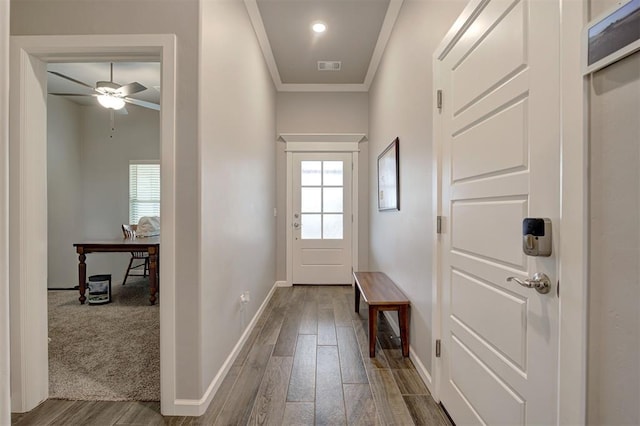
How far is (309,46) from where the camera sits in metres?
3.40

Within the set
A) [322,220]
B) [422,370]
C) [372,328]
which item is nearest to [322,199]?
[322,220]

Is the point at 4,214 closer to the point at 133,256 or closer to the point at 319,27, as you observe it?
the point at 319,27

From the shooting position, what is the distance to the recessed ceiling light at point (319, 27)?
3.00 m

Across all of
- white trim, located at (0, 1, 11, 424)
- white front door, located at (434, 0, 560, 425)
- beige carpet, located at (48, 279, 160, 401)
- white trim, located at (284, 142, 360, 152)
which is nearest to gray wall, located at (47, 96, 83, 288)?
beige carpet, located at (48, 279, 160, 401)

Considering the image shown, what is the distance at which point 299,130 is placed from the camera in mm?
4473

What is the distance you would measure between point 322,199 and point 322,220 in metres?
0.31

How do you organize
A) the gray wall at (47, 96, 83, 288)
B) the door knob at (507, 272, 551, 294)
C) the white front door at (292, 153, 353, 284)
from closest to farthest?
the door knob at (507, 272, 551, 294)
the white front door at (292, 153, 353, 284)
the gray wall at (47, 96, 83, 288)

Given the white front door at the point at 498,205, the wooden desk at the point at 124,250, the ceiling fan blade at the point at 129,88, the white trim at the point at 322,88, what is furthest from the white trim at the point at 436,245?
the ceiling fan blade at the point at 129,88

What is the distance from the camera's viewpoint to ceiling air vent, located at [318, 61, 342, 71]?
3771mm

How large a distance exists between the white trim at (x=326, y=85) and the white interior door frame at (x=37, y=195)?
1.43 m

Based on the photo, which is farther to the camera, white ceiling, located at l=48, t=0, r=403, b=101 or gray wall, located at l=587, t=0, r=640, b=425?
white ceiling, located at l=48, t=0, r=403, b=101

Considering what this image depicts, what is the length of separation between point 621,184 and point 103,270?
6.72 meters

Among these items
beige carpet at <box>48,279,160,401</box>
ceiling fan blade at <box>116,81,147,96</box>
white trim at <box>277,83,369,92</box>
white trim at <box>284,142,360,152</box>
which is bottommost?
beige carpet at <box>48,279,160,401</box>

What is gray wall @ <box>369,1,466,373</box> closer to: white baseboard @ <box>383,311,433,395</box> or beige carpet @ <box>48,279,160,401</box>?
white baseboard @ <box>383,311,433,395</box>
